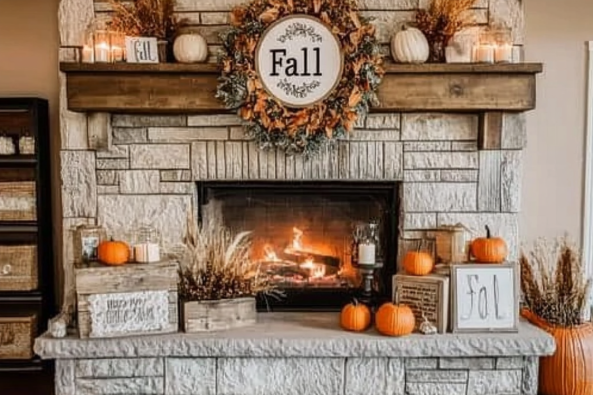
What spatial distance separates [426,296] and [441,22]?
1.38 meters

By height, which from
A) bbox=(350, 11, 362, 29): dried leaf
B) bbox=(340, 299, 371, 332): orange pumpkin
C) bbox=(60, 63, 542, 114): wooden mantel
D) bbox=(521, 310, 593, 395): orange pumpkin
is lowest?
bbox=(521, 310, 593, 395): orange pumpkin

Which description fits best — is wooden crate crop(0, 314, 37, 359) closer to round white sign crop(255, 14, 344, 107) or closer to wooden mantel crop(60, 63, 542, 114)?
wooden mantel crop(60, 63, 542, 114)

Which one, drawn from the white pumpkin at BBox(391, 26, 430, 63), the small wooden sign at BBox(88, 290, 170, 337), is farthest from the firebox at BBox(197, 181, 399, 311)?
the white pumpkin at BBox(391, 26, 430, 63)

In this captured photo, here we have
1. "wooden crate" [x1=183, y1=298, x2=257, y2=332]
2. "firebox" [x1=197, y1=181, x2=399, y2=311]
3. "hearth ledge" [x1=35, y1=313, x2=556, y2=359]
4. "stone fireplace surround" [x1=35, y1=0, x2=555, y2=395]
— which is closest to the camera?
"hearth ledge" [x1=35, y1=313, x2=556, y2=359]

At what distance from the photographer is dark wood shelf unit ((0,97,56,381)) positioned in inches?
134

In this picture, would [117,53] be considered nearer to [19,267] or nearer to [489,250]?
[19,267]

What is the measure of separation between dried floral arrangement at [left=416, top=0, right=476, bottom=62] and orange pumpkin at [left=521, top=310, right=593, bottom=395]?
4.98 feet

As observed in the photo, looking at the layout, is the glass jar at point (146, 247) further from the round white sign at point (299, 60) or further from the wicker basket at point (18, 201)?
the round white sign at point (299, 60)

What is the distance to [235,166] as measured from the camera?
3.29 meters

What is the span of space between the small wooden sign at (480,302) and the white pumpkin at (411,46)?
1.05 m

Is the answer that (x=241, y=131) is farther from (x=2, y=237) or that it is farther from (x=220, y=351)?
(x=2, y=237)

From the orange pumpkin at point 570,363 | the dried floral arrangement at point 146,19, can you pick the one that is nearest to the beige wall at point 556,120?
the orange pumpkin at point 570,363

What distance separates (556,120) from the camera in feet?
11.5

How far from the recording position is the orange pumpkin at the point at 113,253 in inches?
119
